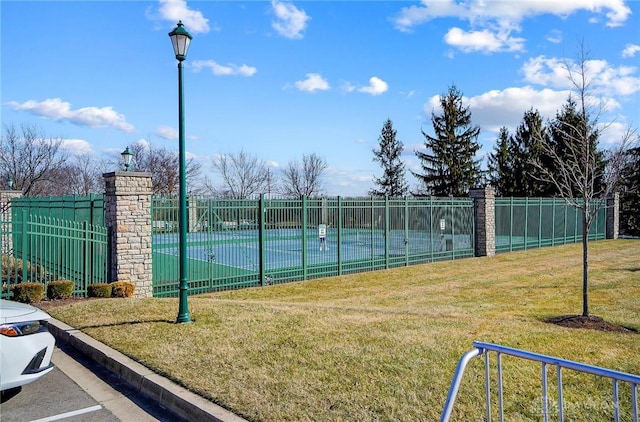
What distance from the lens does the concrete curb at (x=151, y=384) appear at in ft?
14.1

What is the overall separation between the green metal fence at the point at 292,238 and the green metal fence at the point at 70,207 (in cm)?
277

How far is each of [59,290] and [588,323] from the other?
10.0 metres

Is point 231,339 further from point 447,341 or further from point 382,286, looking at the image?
point 382,286

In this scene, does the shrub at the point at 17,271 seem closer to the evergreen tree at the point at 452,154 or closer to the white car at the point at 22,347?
the white car at the point at 22,347

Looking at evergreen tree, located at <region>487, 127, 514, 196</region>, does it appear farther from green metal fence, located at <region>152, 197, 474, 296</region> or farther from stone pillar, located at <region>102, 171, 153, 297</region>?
stone pillar, located at <region>102, 171, 153, 297</region>

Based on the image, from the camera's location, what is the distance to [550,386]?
4863 millimetres

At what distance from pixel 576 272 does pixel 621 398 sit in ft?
42.1

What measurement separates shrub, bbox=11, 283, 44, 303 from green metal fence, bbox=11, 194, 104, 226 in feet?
12.8

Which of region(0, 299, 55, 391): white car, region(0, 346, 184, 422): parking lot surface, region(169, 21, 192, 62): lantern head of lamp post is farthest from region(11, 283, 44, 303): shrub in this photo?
region(169, 21, 192, 62): lantern head of lamp post

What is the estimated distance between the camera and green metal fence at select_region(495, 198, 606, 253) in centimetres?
2277

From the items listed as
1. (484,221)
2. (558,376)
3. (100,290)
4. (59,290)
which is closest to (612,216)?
(484,221)

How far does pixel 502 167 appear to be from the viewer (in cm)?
4325

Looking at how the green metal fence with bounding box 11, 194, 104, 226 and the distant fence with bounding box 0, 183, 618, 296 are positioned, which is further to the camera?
the green metal fence with bounding box 11, 194, 104, 226

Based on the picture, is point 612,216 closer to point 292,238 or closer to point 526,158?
point 526,158
